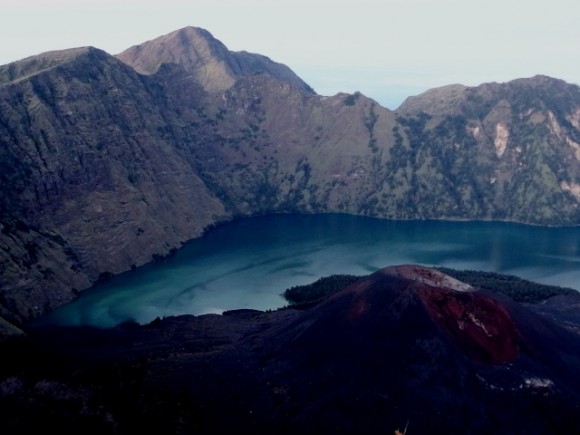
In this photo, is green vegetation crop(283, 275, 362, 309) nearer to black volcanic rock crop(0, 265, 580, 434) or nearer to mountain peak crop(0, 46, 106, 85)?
black volcanic rock crop(0, 265, 580, 434)

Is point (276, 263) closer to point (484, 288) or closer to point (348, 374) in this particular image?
point (484, 288)

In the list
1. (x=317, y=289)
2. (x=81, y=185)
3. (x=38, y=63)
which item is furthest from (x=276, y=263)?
(x=38, y=63)

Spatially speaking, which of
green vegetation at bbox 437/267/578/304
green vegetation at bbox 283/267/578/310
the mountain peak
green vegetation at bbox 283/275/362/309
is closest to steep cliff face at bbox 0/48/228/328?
the mountain peak

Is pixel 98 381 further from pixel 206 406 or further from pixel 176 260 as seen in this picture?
pixel 176 260

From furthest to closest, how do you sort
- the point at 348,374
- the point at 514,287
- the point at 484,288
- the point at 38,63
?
the point at 38,63
the point at 514,287
the point at 484,288
the point at 348,374

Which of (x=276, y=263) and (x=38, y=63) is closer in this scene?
(x=276, y=263)

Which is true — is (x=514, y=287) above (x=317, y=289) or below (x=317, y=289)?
below
